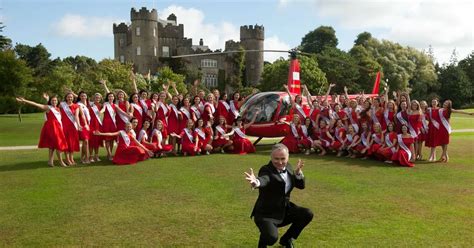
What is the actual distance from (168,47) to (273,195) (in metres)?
78.8

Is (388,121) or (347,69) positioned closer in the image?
(388,121)

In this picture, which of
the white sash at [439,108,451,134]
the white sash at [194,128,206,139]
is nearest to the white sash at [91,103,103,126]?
the white sash at [194,128,206,139]

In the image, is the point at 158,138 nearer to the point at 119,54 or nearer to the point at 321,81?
the point at 321,81

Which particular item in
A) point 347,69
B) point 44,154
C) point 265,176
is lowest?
point 44,154

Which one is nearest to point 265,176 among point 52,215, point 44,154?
point 52,215

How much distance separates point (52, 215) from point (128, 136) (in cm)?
542

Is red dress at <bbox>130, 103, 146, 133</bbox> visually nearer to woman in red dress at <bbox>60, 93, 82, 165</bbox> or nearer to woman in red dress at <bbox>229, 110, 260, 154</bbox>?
woman in red dress at <bbox>60, 93, 82, 165</bbox>

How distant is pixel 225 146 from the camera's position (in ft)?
45.2

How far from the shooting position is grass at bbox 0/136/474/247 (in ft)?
17.6

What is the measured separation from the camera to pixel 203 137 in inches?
527

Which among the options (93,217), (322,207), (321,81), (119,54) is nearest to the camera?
(93,217)

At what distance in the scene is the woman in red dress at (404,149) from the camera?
A: 36.3ft

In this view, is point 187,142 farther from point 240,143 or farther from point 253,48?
point 253,48

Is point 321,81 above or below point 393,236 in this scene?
above
